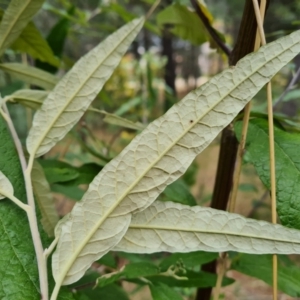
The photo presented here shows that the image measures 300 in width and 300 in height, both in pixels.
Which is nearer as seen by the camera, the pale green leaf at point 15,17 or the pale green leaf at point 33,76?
the pale green leaf at point 15,17

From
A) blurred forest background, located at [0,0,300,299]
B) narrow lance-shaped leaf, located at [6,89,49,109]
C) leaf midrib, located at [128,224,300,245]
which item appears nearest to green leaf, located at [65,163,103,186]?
blurred forest background, located at [0,0,300,299]

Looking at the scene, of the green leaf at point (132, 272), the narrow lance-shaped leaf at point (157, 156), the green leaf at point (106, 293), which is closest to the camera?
the narrow lance-shaped leaf at point (157, 156)

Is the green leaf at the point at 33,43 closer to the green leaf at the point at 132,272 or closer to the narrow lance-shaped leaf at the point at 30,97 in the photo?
the narrow lance-shaped leaf at the point at 30,97

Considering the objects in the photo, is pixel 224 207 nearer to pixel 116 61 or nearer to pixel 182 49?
pixel 116 61

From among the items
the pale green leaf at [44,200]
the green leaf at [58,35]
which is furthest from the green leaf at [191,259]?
the green leaf at [58,35]

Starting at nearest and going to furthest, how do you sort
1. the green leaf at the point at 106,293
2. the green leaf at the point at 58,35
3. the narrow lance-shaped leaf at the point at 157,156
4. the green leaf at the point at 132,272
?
the narrow lance-shaped leaf at the point at 157,156 < the green leaf at the point at 132,272 < the green leaf at the point at 106,293 < the green leaf at the point at 58,35

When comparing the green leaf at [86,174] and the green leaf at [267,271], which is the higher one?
the green leaf at [86,174]

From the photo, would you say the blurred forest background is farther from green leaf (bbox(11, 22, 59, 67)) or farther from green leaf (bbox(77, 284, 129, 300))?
green leaf (bbox(77, 284, 129, 300))
